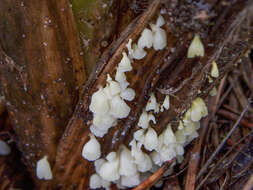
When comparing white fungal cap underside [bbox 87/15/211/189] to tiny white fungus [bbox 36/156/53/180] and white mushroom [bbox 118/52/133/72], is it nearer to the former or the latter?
white mushroom [bbox 118/52/133/72]

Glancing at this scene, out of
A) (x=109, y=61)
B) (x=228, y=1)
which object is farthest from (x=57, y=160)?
(x=228, y=1)

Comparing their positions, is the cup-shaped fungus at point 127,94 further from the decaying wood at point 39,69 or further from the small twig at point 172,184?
the small twig at point 172,184

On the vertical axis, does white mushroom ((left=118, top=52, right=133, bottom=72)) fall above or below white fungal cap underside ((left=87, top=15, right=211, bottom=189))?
above

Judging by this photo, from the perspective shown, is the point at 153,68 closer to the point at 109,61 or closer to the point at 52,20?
the point at 109,61

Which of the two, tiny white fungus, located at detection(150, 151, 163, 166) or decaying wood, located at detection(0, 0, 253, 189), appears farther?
tiny white fungus, located at detection(150, 151, 163, 166)

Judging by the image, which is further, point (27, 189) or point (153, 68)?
point (27, 189)

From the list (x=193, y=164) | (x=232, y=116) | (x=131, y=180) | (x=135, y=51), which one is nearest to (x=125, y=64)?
(x=135, y=51)

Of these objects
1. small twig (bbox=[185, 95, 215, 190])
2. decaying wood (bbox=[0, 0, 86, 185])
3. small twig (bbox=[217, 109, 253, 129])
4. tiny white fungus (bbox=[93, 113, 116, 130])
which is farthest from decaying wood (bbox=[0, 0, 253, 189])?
small twig (bbox=[217, 109, 253, 129])

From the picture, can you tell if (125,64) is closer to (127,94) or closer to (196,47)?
(127,94)
